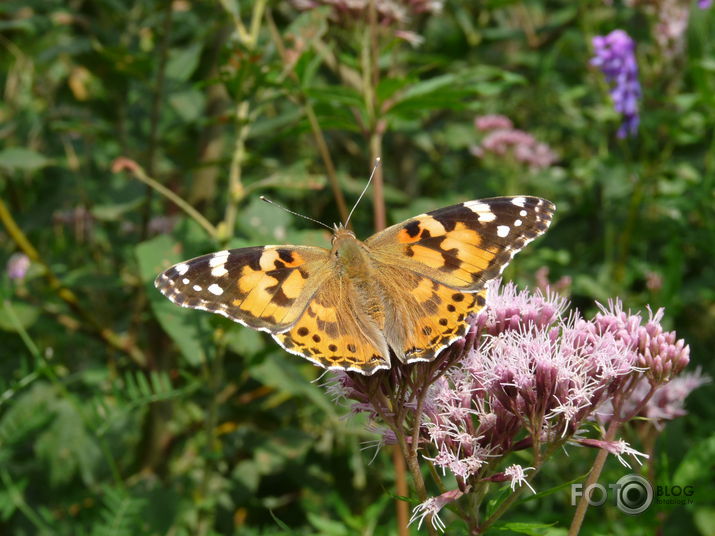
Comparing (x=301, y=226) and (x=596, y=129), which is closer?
(x=301, y=226)

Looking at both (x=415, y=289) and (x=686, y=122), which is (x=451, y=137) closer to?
(x=686, y=122)

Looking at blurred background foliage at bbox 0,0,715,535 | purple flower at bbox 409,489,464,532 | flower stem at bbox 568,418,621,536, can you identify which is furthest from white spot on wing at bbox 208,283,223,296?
flower stem at bbox 568,418,621,536

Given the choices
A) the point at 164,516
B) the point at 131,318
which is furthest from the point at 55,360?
the point at 164,516

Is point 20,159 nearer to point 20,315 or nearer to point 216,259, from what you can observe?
point 20,315

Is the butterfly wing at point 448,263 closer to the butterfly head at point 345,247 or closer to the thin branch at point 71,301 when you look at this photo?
the butterfly head at point 345,247

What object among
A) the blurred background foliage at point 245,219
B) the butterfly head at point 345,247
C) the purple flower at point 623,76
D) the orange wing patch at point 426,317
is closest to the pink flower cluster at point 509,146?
the blurred background foliage at point 245,219

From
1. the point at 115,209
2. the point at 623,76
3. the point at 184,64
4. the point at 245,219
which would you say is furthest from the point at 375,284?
the point at 623,76
